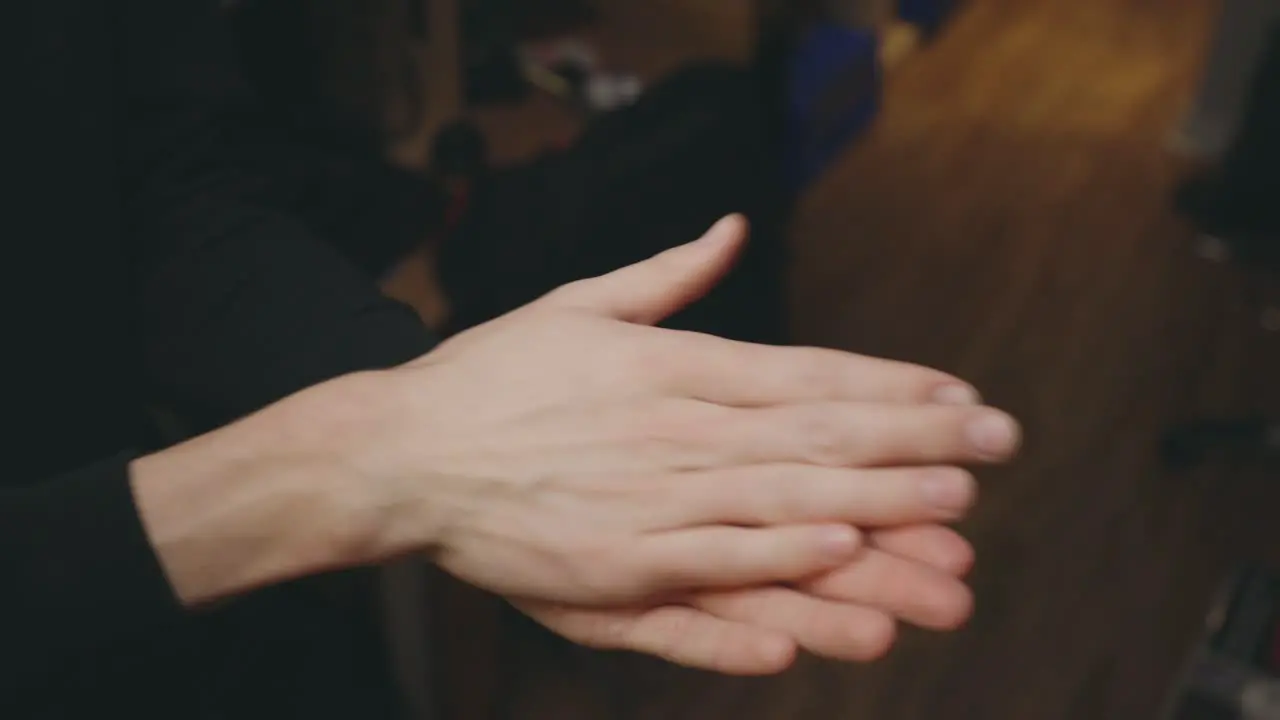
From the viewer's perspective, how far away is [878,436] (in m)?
0.58

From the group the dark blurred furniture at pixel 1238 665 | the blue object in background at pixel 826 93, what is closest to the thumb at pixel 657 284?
the dark blurred furniture at pixel 1238 665

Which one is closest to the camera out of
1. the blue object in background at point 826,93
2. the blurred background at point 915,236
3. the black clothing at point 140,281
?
the black clothing at point 140,281

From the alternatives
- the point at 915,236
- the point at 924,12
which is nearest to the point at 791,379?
the point at 915,236

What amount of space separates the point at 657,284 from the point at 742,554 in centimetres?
14

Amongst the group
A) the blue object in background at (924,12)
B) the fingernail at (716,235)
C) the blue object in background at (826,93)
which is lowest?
the fingernail at (716,235)

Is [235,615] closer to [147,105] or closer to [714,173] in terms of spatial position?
[147,105]

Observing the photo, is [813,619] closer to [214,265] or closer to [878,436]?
[878,436]

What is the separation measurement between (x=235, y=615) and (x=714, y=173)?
0.74 m

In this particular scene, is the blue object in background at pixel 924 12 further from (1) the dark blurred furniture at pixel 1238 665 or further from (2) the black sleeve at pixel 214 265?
(2) the black sleeve at pixel 214 265

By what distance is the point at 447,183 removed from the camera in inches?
60.2

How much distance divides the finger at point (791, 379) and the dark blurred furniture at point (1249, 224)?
152cm

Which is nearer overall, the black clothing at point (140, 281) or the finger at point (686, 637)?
the finger at point (686, 637)

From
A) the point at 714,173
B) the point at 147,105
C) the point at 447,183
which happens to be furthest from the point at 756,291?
the point at 147,105

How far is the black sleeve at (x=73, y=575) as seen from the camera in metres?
0.54
